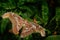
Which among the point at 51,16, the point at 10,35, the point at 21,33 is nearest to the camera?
the point at 21,33

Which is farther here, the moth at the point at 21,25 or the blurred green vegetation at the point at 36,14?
the blurred green vegetation at the point at 36,14

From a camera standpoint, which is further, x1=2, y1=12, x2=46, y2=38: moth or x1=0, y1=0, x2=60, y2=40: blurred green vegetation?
x1=0, y1=0, x2=60, y2=40: blurred green vegetation

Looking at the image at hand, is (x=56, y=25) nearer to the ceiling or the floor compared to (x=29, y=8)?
nearer to the floor

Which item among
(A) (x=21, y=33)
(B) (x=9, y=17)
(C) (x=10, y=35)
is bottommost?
(C) (x=10, y=35)

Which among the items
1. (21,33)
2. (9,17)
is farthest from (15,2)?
(21,33)

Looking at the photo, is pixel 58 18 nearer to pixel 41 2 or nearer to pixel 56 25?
pixel 56 25

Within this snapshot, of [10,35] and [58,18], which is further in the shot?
[58,18]

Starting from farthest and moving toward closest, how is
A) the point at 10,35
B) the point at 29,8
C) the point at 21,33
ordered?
1. the point at 29,8
2. the point at 10,35
3. the point at 21,33

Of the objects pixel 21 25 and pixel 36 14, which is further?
pixel 36 14
